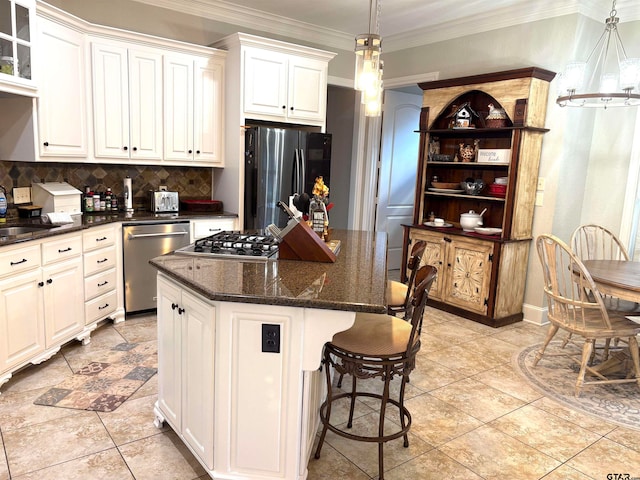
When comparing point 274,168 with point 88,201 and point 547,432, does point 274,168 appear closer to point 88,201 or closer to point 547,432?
point 88,201

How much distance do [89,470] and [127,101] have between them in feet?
9.74

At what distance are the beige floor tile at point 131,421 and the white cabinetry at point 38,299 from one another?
75cm

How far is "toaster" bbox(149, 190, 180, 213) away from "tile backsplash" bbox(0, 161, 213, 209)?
0.22 metres

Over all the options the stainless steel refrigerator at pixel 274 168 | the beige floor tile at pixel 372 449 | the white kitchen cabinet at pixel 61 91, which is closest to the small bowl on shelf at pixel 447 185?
the stainless steel refrigerator at pixel 274 168

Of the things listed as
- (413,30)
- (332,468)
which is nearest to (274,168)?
(413,30)

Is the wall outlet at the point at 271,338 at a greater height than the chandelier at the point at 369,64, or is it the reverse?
the chandelier at the point at 369,64

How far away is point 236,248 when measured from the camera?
99.3 inches

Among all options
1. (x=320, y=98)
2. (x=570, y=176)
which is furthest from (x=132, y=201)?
(x=570, y=176)

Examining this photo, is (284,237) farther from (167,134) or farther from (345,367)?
(167,134)

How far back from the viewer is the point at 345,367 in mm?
2004

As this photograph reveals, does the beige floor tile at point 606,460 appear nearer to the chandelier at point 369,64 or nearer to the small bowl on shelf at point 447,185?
the chandelier at point 369,64

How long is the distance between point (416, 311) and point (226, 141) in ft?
10.5

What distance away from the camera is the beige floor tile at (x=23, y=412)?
7.98 feet

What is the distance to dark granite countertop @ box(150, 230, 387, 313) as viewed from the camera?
5.67ft
